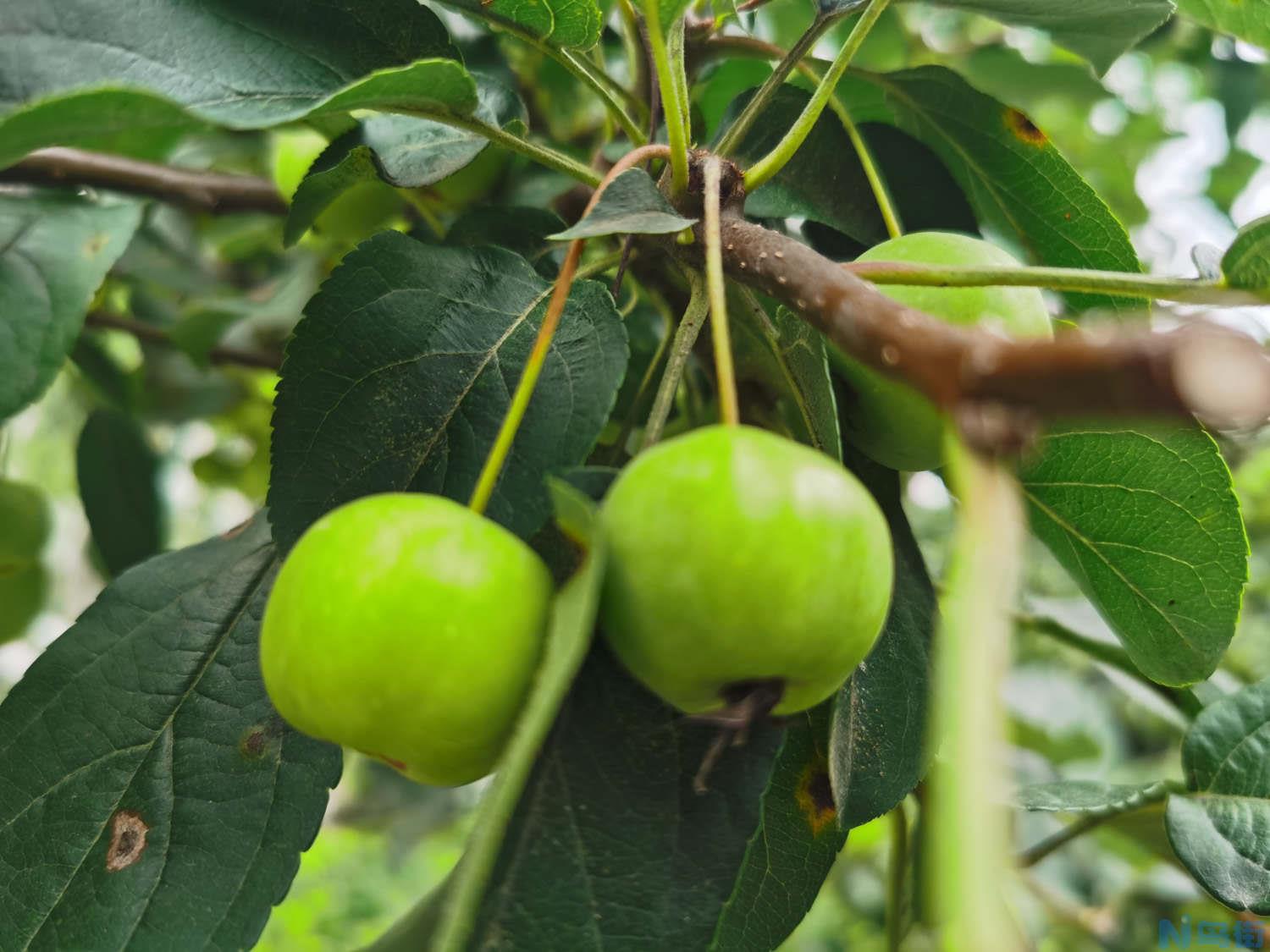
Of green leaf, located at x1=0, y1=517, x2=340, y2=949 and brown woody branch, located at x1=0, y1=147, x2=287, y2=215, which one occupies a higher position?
brown woody branch, located at x1=0, y1=147, x2=287, y2=215

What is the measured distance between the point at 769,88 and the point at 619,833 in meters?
0.49

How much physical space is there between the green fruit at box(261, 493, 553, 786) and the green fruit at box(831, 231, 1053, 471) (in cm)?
24

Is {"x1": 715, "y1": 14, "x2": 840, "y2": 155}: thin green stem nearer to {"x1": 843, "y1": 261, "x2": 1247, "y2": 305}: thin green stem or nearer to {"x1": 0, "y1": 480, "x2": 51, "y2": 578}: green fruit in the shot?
{"x1": 843, "y1": 261, "x2": 1247, "y2": 305}: thin green stem

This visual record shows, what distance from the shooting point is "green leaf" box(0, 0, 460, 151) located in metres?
0.58

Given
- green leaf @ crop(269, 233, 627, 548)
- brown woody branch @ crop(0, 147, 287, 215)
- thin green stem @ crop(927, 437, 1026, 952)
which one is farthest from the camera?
brown woody branch @ crop(0, 147, 287, 215)

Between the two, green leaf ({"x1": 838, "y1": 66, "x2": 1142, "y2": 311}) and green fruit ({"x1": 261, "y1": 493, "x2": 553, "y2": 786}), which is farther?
green leaf ({"x1": 838, "y1": 66, "x2": 1142, "y2": 311})


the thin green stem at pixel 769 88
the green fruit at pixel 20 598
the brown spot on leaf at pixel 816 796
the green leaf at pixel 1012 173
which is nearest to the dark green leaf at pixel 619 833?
the brown spot on leaf at pixel 816 796

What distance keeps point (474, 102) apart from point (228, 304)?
0.66 m

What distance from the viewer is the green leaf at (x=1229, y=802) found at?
2.56 feet

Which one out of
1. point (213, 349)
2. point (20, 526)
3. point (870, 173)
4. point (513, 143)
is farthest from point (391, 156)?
point (20, 526)

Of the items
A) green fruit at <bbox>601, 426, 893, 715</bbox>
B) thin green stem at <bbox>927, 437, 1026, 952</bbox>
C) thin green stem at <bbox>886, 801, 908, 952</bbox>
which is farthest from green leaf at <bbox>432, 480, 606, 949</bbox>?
thin green stem at <bbox>886, 801, 908, 952</bbox>

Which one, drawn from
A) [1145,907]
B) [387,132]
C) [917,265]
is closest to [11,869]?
[387,132]

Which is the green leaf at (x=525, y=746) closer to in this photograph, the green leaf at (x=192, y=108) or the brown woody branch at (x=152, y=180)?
the green leaf at (x=192, y=108)

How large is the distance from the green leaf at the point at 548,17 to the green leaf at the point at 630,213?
0.53 feet
